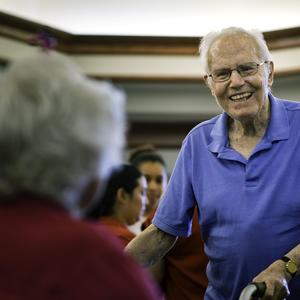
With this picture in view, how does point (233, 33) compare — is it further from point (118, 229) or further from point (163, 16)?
point (163, 16)

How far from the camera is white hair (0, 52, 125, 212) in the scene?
3.61ft

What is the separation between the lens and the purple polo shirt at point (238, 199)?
200 centimetres

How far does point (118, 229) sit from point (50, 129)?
174cm

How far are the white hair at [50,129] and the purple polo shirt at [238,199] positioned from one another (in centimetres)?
95

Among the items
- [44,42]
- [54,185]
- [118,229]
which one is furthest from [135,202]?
[54,185]

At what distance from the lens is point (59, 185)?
114 centimetres

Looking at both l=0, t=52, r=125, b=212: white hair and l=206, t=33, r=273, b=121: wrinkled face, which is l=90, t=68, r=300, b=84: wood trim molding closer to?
l=206, t=33, r=273, b=121: wrinkled face

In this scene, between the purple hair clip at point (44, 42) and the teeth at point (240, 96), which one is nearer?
the purple hair clip at point (44, 42)

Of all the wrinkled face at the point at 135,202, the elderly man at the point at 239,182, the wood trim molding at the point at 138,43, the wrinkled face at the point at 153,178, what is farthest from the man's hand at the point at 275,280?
the wood trim molding at the point at 138,43

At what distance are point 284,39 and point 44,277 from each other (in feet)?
11.9

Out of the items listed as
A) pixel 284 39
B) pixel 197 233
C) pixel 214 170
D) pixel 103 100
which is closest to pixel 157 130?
pixel 284 39

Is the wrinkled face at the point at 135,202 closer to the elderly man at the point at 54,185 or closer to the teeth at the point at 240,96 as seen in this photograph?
the teeth at the point at 240,96

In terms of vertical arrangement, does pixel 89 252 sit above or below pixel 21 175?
below

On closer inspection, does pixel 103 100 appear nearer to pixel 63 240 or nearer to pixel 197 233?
pixel 63 240
